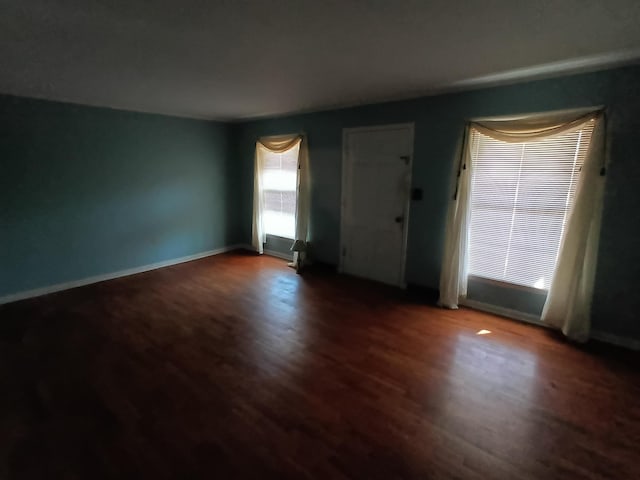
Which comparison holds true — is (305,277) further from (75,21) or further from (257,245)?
(75,21)

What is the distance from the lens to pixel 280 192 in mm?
5227

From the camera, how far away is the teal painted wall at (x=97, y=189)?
3.45 meters

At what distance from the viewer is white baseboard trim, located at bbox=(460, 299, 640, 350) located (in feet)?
8.85

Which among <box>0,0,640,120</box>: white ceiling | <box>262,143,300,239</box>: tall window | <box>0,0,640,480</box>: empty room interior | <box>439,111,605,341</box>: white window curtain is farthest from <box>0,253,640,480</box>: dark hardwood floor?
<box>0,0,640,120</box>: white ceiling

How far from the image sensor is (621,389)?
86.8 inches

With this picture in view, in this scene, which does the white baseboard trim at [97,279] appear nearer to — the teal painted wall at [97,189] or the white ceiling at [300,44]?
the teal painted wall at [97,189]

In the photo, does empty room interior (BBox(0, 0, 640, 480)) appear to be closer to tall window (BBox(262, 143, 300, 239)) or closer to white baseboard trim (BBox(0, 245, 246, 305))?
white baseboard trim (BBox(0, 245, 246, 305))

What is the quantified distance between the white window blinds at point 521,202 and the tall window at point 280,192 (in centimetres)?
274

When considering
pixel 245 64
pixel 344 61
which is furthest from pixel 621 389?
pixel 245 64

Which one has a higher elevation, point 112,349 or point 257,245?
point 257,245

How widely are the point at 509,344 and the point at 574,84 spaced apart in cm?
235

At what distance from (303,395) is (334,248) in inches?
108

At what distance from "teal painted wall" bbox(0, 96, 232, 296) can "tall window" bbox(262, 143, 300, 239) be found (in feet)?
3.00

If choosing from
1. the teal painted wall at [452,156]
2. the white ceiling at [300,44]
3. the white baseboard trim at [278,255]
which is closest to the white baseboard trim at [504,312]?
the teal painted wall at [452,156]
